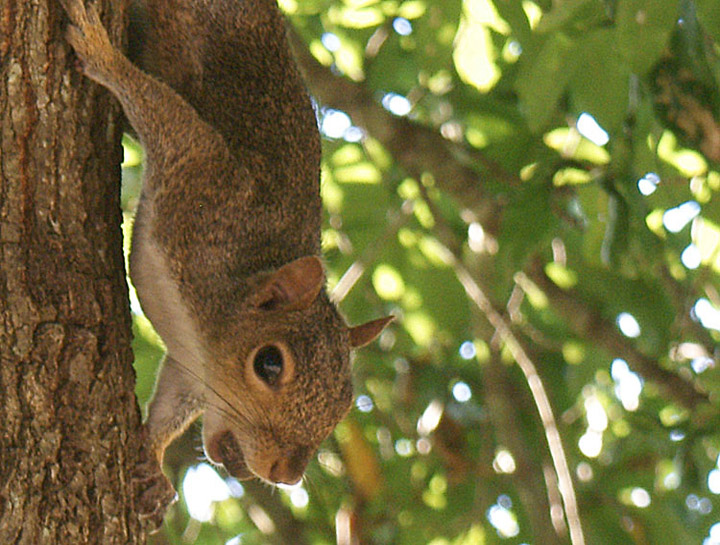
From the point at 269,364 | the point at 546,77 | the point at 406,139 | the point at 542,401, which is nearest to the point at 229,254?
the point at 269,364

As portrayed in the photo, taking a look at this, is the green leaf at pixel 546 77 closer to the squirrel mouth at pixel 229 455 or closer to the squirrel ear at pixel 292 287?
the squirrel ear at pixel 292 287

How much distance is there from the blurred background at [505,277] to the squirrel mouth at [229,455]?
0.35 metres

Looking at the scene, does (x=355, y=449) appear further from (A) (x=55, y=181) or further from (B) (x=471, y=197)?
(A) (x=55, y=181)

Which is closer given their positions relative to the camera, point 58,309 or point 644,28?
point 58,309

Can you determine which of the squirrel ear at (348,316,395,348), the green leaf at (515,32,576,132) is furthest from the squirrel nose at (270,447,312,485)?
the green leaf at (515,32,576,132)

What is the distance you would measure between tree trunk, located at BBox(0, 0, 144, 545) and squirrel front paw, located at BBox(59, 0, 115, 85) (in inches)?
0.9

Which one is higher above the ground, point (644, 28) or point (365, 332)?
point (644, 28)

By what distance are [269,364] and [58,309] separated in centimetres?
80

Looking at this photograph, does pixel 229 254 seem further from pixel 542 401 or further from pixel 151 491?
pixel 542 401

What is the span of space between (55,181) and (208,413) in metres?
0.88

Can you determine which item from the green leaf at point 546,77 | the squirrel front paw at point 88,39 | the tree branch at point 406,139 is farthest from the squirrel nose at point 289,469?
the tree branch at point 406,139

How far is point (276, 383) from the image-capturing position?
8.58 feet

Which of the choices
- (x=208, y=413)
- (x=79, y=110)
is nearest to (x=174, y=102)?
(x=79, y=110)

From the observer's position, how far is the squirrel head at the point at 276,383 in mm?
2600
